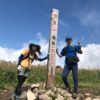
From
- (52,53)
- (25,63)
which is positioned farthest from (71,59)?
(25,63)

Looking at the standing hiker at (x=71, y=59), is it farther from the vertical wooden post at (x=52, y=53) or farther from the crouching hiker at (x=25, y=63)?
the crouching hiker at (x=25, y=63)

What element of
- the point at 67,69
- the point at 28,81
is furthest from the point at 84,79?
the point at 67,69

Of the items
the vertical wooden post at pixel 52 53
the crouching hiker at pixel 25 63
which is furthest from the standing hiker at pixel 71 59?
the crouching hiker at pixel 25 63

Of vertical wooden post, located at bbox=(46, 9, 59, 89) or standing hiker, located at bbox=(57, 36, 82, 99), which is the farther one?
vertical wooden post, located at bbox=(46, 9, 59, 89)

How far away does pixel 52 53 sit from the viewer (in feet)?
13.3

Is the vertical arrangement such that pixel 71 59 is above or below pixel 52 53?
below

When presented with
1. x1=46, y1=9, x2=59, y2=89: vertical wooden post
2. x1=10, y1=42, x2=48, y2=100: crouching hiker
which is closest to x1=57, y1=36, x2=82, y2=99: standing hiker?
x1=46, y1=9, x2=59, y2=89: vertical wooden post

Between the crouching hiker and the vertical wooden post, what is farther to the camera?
the vertical wooden post

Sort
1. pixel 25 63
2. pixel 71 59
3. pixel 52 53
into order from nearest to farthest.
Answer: pixel 25 63
pixel 71 59
pixel 52 53

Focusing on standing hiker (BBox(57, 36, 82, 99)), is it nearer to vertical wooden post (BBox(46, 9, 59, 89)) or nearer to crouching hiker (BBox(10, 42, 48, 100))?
vertical wooden post (BBox(46, 9, 59, 89))

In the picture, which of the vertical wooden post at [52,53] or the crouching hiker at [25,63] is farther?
the vertical wooden post at [52,53]

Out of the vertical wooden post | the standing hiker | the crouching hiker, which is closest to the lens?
the crouching hiker

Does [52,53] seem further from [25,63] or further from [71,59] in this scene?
[25,63]

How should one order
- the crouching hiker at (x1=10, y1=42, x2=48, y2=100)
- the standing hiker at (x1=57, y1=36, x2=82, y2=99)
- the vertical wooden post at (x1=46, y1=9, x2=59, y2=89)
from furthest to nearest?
the vertical wooden post at (x1=46, y1=9, x2=59, y2=89)
the standing hiker at (x1=57, y1=36, x2=82, y2=99)
the crouching hiker at (x1=10, y1=42, x2=48, y2=100)
